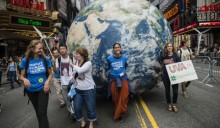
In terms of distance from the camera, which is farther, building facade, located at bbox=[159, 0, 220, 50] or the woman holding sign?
building facade, located at bbox=[159, 0, 220, 50]

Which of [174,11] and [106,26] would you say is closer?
[106,26]

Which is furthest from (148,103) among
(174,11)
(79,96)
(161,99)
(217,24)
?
(174,11)

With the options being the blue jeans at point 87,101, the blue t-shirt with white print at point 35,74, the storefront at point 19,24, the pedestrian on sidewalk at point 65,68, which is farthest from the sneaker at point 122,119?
the storefront at point 19,24

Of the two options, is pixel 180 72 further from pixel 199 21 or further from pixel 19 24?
pixel 199 21

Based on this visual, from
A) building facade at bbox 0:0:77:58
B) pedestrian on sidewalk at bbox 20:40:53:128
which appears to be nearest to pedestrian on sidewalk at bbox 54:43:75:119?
pedestrian on sidewalk at bbox 20:40:53:128

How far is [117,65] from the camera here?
633cm

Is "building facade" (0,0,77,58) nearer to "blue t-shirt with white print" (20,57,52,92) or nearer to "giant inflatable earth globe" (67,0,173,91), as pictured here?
"giant inflatable earth globe" (67,0,173,91)

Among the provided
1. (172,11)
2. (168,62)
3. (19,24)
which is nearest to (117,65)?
(168,62)

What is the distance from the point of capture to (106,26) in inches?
271

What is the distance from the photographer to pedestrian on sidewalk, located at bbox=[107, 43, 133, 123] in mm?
6297

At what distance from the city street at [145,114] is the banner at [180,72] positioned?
0.73 meters

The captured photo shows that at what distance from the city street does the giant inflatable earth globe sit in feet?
2.39

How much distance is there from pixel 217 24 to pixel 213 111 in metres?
25.4

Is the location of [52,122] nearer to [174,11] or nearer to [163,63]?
[163,63]
